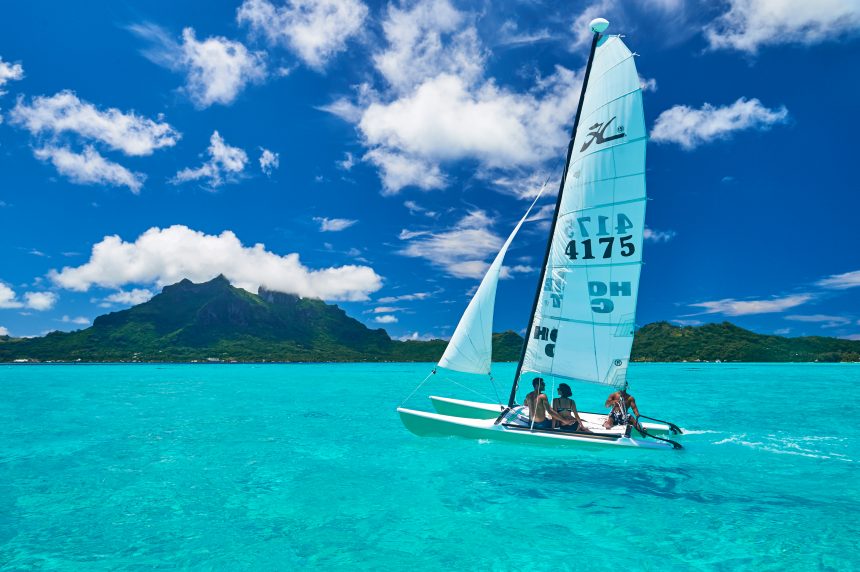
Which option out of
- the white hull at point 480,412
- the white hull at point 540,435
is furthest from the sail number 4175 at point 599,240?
the white hull at point 480,412

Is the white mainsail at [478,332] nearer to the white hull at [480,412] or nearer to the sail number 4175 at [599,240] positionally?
the sail number 4175 at [599,240]

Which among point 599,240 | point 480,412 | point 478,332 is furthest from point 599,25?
point 480,412

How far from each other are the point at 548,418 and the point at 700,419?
21865 mm

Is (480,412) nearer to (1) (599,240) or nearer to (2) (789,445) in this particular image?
(1) (599,240)

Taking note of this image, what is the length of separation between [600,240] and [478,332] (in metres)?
6.16

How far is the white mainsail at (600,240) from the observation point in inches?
680

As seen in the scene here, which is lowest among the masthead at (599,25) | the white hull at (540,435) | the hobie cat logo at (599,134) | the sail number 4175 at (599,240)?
the white hull at (540,435)

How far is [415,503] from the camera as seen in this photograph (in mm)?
13703

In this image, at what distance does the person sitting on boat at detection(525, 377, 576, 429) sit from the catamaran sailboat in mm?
314

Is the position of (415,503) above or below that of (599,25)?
below

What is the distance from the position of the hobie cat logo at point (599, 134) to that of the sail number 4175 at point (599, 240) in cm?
296

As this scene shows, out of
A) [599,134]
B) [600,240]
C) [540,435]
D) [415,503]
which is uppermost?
[599,134]

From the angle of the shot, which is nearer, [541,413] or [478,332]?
[541,413]

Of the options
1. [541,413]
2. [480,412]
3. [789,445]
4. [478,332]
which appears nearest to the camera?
[541,413]
